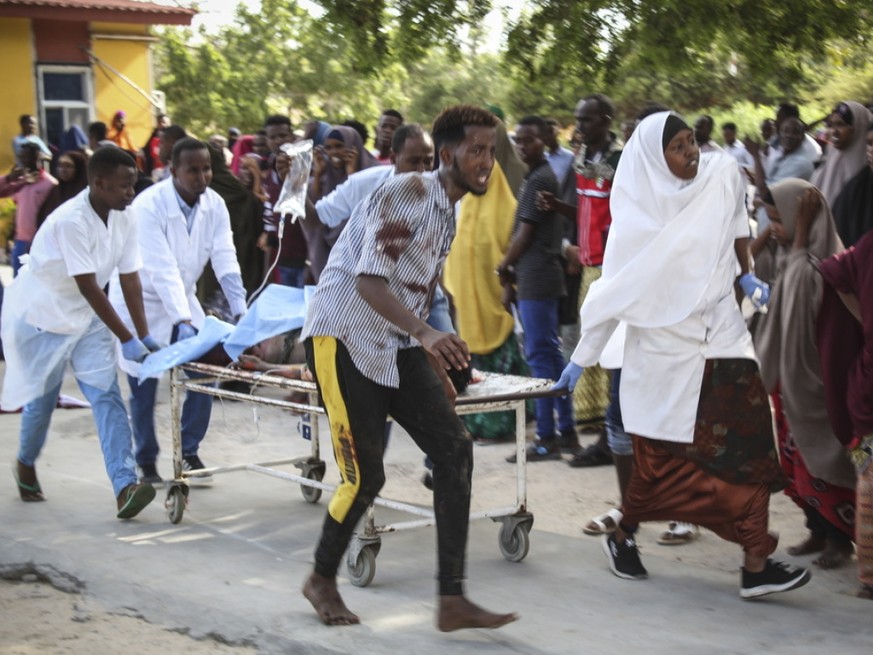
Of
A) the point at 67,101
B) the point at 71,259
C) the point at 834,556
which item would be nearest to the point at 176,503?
the point at 71,259

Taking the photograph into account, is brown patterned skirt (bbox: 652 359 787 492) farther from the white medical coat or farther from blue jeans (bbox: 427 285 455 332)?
the white medical coat

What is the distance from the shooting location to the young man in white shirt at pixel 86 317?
6.64 metres

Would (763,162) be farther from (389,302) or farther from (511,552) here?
(389,302)

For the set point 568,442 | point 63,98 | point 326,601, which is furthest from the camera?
point 63,98

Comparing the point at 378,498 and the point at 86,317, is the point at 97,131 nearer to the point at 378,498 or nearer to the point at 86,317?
the point at 86,317

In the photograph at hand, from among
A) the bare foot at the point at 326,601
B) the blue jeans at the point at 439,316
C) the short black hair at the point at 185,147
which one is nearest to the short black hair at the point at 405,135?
the blue jeans at the point at 439,316

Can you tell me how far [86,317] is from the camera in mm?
6887

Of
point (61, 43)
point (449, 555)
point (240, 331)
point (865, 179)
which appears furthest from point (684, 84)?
point (449, 555)

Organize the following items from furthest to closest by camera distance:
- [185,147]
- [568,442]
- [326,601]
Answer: [568,442], [185,147], [326,601]

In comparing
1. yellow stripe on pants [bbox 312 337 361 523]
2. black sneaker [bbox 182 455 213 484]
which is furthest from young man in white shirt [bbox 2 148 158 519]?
yellow stripe on pants [bbox 312 337 361 523]

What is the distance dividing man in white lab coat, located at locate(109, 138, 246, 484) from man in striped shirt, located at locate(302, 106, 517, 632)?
2518 millimetres

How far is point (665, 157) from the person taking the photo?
528 cm

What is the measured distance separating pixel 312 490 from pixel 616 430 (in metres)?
1.89

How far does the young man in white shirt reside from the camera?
6645 mm
